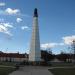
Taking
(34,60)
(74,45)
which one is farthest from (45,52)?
(34,60)

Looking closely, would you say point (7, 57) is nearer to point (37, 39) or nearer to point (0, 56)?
point (0, 56)

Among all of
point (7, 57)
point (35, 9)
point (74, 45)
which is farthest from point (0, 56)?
point (35, 9)

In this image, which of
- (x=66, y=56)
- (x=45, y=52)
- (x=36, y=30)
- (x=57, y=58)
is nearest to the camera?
(x=36, y=30)

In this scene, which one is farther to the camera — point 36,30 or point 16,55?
point 16,55

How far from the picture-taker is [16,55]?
527 feet

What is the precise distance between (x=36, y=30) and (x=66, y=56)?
71481 mm

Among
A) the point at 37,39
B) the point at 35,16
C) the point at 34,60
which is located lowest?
the point at 34,60

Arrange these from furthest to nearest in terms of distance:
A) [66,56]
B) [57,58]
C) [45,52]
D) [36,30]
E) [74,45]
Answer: [57,58] → [66,56] → [45,52] → [74,45] → [36,30]

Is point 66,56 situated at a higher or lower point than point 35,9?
lower

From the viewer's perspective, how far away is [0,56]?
157 meters

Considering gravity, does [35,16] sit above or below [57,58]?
above

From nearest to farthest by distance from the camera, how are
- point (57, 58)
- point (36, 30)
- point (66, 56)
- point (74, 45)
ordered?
point (36, 30) < point (74, 45) < point (66, 56) < point (57, 58)

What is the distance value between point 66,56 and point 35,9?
227 ft

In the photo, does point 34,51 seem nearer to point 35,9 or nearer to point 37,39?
point 37,39
